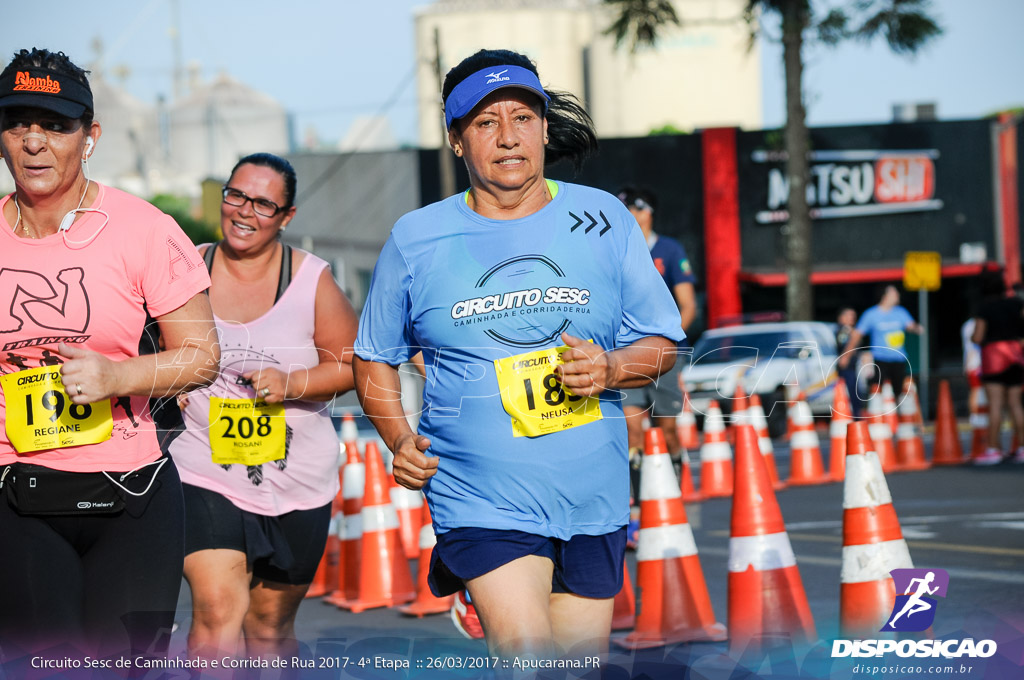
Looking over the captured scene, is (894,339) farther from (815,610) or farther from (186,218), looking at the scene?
(186,218)

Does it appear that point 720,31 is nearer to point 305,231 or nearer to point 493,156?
point 305,231

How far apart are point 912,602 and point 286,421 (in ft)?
8.33

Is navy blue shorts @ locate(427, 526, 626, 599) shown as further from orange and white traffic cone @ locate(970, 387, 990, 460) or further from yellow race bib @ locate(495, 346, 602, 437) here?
orange and white traffic cone @ locate(970, 387, 990, 460)

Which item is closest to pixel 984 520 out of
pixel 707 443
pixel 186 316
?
pixel 707 443

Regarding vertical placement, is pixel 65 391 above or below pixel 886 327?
above

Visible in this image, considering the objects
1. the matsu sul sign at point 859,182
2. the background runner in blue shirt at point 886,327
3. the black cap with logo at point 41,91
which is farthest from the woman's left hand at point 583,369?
the matsu sul sign at point 859,182

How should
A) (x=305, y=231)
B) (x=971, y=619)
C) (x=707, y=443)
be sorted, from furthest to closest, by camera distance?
(x=305, y=231) → (x=707, y=443) → (x=971, y=619)

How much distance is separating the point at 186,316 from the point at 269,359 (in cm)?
127

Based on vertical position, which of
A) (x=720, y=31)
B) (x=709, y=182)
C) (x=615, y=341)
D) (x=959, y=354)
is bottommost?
(x=959, y=354)

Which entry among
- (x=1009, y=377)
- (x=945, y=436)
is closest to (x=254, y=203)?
(x=1009, y=377)

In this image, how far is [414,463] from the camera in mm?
3680

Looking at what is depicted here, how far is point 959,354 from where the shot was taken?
32062 mm

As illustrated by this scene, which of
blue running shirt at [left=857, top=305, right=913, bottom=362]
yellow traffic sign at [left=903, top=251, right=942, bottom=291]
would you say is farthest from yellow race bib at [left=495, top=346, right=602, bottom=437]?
yellow traffic sign at [left=903, top=251, right=942, bottom=291]

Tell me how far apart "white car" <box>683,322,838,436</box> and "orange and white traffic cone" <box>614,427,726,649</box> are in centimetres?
1204
